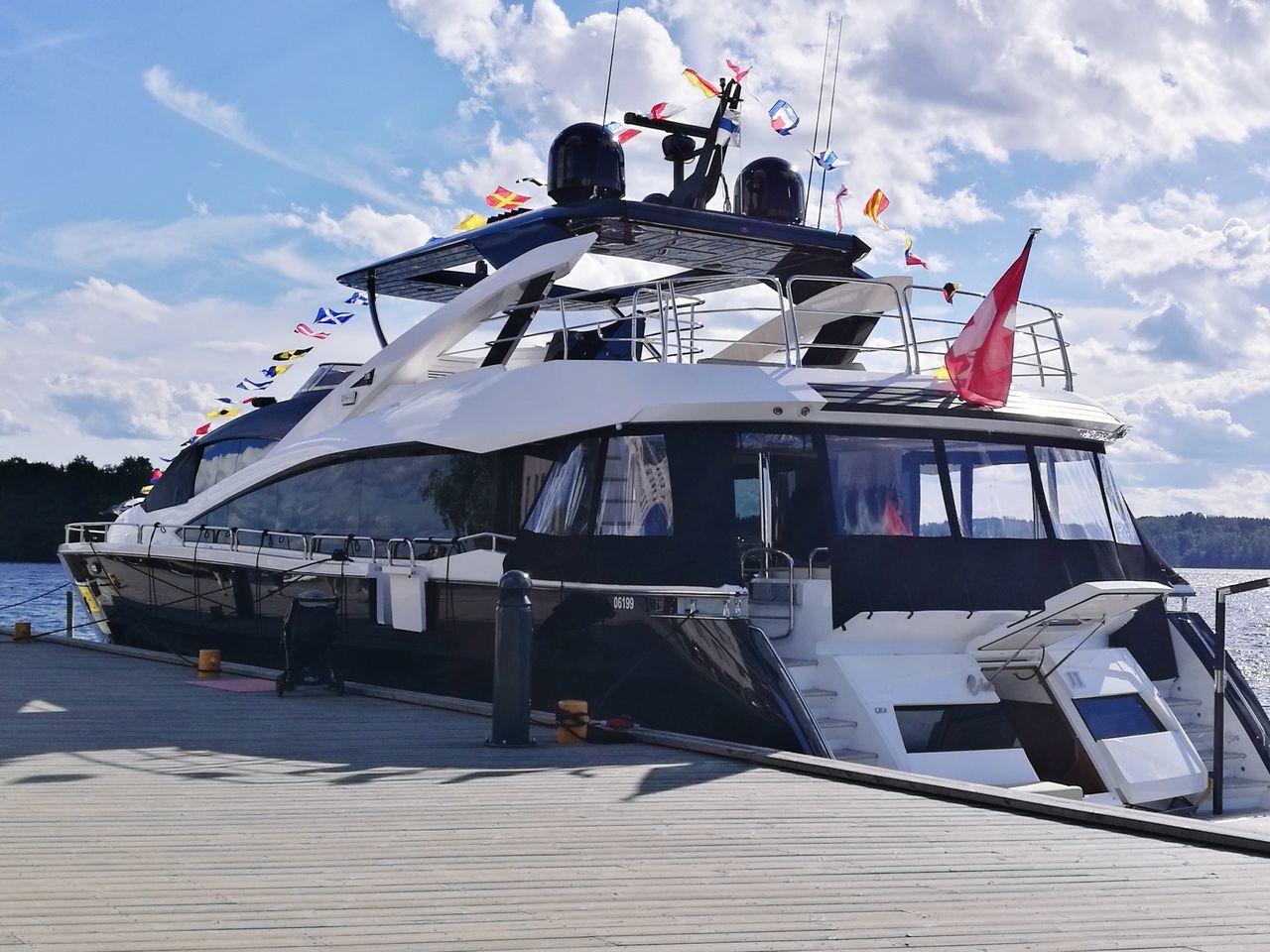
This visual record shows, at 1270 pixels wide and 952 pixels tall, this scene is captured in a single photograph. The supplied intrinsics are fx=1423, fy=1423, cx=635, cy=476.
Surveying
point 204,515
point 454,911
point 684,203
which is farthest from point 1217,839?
point 204,515

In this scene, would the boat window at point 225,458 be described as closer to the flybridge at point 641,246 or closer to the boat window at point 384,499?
the boat window at point 384,499

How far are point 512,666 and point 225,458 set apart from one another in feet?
29.1

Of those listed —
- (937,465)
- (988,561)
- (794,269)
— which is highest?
(794,269)

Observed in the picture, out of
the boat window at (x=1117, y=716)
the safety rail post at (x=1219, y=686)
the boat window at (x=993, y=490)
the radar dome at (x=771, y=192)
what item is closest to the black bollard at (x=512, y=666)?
the boat window at (x=993, y=490)

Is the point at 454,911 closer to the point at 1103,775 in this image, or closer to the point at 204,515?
the point at 1103,775

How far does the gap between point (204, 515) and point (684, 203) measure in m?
6.11

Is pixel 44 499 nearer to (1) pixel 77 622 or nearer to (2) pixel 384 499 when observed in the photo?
(1) pixel 77 622

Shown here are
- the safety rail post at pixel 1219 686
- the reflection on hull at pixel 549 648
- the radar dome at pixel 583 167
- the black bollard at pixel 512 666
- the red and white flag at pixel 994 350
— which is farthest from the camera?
the radar dome at pixel 583 167

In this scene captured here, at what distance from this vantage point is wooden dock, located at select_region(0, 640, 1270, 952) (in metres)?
4.53

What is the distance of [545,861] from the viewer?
217 inches

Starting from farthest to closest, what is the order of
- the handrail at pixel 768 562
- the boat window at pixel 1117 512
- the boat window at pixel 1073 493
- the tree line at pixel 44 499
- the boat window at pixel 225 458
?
the tree line at pixel 44 499 → the boat window at pixel 225 458 → the boat window at pixel 1117 512 → the boat window at pixel 1073 493 → the handrail at pixel 768 562

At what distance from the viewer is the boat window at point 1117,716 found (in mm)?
10148

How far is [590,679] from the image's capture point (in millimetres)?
10430

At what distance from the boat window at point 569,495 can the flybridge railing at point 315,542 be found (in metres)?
0.47
